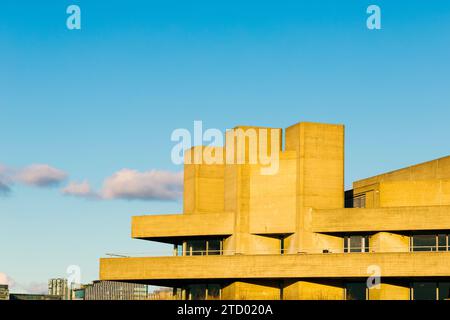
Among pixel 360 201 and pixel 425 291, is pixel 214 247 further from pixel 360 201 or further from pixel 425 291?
pixel 425 291

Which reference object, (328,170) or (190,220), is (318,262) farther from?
(190,220)

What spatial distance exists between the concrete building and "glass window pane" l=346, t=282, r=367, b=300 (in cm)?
8

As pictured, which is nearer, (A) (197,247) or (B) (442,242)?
(B) (442,242)

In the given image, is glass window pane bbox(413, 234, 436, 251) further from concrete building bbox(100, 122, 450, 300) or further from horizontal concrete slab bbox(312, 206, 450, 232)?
horizontal concrete slab bbox(312, 206, 450, 232)

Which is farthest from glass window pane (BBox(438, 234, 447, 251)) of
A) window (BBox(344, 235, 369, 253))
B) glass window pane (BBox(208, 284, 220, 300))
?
glass window pane (BBox(208, 284, 220, 300))

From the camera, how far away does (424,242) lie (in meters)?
67.1

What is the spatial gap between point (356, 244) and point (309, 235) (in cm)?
369

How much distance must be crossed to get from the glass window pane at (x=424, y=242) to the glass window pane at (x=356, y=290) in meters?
4.85

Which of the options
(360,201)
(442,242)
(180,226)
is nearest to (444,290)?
(442,242)

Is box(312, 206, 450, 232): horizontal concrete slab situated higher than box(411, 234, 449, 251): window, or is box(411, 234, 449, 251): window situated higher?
box(312, 206, 450, 232): horizontal concrete slab

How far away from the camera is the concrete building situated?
65.4 metres

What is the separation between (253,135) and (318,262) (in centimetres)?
1218
